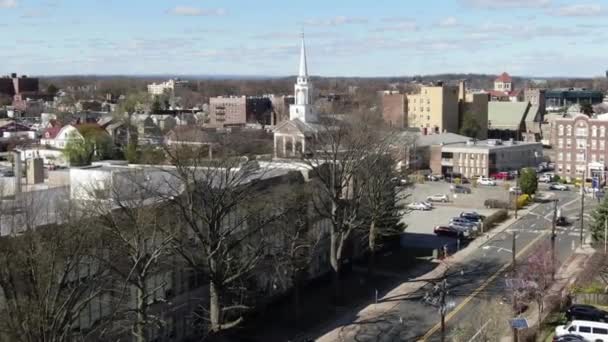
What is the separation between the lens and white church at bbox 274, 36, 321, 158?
63125mm

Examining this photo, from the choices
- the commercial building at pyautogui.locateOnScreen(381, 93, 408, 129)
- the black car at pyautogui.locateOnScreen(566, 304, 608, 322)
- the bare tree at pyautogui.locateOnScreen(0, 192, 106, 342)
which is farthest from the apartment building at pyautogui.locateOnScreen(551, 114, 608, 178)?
the bare tree at pyautogui.locateOnScreen(0, 192, 106, 342)

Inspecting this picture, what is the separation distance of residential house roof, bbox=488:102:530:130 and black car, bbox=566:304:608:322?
7152 centimetres

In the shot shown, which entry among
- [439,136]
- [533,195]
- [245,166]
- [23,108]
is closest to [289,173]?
[245,166]

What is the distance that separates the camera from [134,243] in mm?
20469

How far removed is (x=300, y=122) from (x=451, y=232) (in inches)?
1028

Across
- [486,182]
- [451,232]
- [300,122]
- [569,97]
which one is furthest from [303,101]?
[569,97]

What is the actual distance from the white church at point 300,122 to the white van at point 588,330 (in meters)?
35.1

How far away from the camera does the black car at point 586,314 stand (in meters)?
26.5

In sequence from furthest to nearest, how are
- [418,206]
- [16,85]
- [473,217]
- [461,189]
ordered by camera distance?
[16,85], [461,189], [418,206], [473,217]

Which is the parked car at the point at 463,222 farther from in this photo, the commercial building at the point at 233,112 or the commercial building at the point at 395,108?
the commercial building at the point at 233,112

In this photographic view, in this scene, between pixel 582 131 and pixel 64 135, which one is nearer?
pixel 582 131

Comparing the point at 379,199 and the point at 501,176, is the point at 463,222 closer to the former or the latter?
the point at 379,199

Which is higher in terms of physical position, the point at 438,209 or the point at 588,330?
the point at 588,330

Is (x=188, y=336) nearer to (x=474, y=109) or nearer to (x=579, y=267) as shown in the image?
(x=579, y=267)
